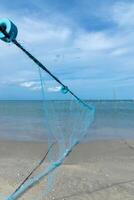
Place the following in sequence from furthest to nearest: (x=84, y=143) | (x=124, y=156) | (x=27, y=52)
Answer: (x=84, y=143) → (x=124, y=156) → (x=27, y=52)

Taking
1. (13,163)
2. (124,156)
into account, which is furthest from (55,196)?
(124,156)

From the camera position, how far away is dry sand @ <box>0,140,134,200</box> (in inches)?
308

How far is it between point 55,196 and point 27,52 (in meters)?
4.06

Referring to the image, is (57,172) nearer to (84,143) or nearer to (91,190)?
(91,190)

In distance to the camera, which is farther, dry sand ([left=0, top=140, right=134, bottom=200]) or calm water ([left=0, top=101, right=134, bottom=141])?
calm water ([left=0, top=101, right=134, bottom=141])

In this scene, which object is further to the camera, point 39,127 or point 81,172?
point 39,127

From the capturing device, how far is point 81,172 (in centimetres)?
955

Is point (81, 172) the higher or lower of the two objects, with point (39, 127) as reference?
higher

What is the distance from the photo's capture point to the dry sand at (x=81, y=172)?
7832 mm

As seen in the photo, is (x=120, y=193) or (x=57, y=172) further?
(x=57, y=172)

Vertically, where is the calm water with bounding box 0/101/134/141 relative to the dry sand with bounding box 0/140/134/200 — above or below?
below

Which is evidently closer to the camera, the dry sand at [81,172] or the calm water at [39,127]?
the dry sand at [81,172]

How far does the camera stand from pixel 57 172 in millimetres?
9336

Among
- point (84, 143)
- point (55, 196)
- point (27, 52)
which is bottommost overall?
point (84, 143)
